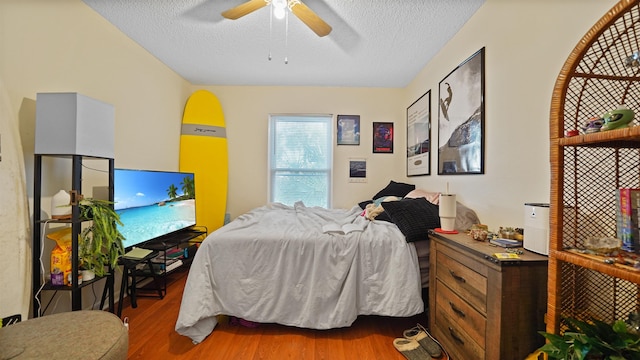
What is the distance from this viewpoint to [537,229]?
3.52 feet

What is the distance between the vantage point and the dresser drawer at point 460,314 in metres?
1.11

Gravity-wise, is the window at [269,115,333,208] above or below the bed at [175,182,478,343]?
above


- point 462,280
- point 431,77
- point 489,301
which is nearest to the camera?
point 489,301

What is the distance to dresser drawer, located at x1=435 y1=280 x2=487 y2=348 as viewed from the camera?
111cm

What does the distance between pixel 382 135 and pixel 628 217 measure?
2.82 meters

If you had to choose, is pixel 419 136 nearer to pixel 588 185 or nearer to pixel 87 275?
pixel 588 185

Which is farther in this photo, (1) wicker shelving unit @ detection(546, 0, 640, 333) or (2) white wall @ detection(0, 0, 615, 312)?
(2) white wall @ detection(0, 0, 615, 312)

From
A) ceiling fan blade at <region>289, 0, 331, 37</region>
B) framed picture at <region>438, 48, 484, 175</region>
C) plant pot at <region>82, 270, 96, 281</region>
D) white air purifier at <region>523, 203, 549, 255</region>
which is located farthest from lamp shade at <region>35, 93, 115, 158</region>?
framed picture at <region>438, 48, 484, 175</region>

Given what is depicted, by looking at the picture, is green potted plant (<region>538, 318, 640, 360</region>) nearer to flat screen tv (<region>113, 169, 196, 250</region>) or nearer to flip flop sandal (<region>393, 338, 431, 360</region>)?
flip flop sandal (<region>393, 338, 431, 360</region>)

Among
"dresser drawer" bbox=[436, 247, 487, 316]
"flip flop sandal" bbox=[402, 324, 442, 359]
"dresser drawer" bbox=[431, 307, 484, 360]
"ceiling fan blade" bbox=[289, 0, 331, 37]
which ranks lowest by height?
"flip flop sandal" bbox=[402, 324, 442, 359]

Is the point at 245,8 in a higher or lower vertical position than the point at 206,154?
higher

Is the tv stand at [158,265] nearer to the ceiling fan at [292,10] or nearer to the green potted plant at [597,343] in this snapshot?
the ceiling fan at [292,10]

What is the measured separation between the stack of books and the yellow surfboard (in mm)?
3378

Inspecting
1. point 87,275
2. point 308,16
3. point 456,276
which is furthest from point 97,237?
point 456,276
